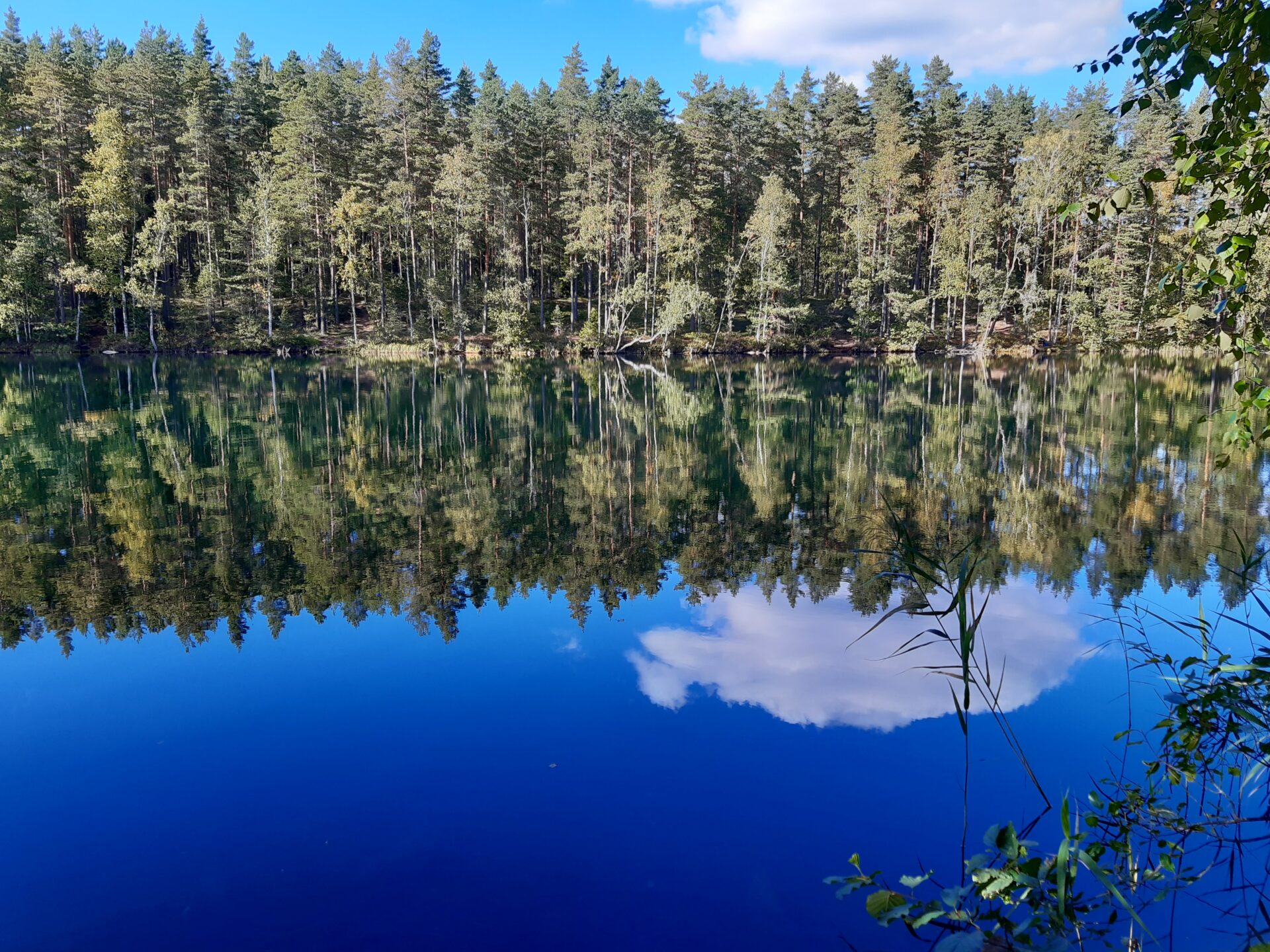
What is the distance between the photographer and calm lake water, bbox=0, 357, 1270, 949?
13.9 ft

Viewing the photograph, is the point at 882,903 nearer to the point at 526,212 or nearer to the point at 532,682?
the point at 532,682

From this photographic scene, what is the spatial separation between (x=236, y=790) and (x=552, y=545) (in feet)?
19.2

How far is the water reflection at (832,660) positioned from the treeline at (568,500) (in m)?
0.61

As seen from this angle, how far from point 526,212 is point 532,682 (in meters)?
44.3

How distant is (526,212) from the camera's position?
47188 millimetres

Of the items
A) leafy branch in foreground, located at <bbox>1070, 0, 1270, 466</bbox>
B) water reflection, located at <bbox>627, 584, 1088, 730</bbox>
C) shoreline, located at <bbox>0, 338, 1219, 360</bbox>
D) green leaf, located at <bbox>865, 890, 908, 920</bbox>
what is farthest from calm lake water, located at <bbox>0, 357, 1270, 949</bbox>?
shoreline, located at <bbox>0, 338, 1219, 360</bbox>

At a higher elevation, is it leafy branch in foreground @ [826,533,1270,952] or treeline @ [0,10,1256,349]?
treeline @ [0,10,1256,349]

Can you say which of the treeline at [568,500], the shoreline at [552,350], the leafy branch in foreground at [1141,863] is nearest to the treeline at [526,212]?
the shoreline at [552,350]

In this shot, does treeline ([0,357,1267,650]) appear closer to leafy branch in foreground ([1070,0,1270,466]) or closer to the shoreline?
leafy branch in foreground ([1070,0,1270,466])

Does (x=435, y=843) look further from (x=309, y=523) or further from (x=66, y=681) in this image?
(x=309, y=523)

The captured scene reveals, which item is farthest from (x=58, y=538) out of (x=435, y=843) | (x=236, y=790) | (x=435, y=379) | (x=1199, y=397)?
(x=1199, y=397)

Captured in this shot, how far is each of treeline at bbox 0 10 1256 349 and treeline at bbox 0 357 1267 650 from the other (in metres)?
22.3

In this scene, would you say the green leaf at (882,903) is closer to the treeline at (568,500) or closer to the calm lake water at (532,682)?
the calm lake water at (532,682)

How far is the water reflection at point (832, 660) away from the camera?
20.6ft
